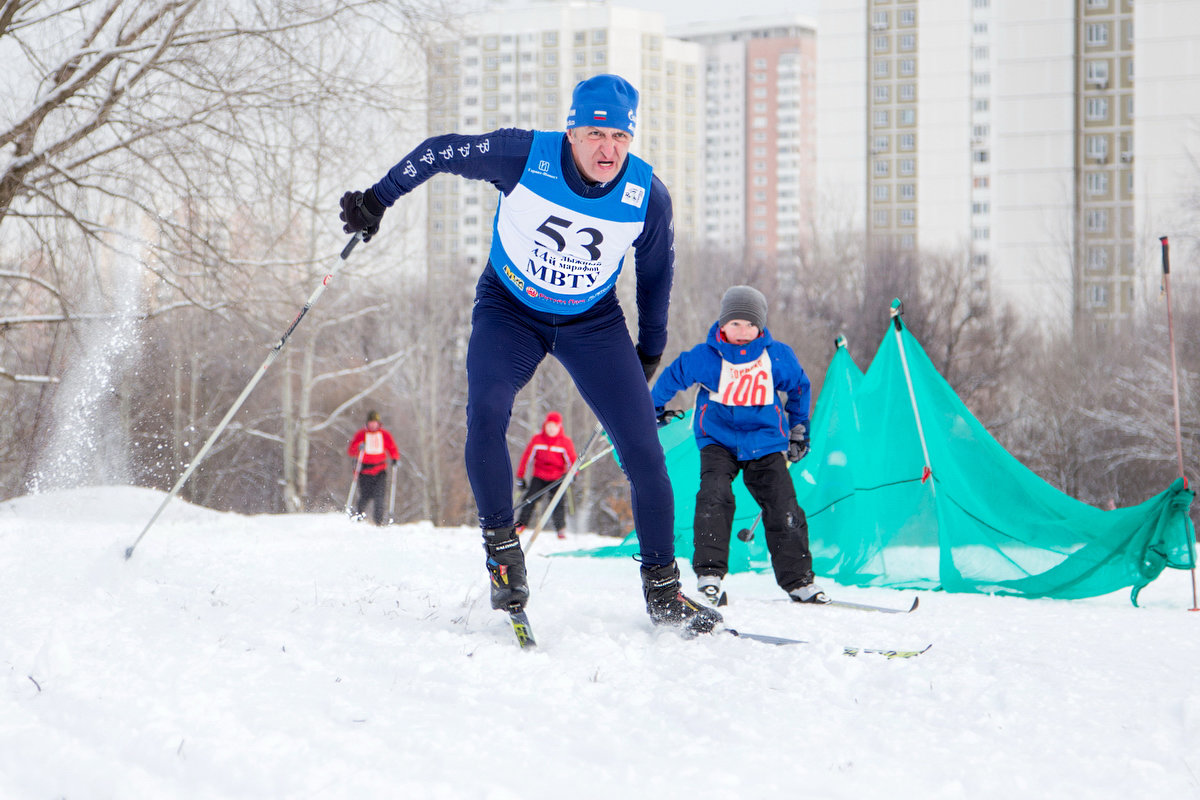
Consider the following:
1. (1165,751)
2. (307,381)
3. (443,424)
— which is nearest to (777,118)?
(443,424)

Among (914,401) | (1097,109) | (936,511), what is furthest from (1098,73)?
(936,511)

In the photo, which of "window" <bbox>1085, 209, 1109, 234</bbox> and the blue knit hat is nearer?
the blue knit hat

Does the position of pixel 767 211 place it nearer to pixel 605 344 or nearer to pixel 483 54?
pixel 483 54

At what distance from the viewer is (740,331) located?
16.0ft

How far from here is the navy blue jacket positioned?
9.83 ft

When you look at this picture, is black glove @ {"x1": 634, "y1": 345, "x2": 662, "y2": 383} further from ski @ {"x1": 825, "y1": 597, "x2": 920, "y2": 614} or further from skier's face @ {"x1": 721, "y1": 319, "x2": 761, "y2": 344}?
ski @ {"x1": 825, "y1": 597, "x2": 920, "y2": 614}

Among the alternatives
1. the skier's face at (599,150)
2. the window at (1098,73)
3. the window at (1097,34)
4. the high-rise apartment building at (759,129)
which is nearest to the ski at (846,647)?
the skier's face at (599,150)

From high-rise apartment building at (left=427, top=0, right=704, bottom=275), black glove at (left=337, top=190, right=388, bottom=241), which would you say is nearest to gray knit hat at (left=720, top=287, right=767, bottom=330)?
black glove at (left=337, top=190, right=388, bottom=241)

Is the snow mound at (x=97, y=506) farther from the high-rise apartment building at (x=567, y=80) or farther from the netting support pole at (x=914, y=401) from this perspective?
the high-rise apartment building at (x=567, y=80)

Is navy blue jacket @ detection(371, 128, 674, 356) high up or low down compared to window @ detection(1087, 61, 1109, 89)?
down

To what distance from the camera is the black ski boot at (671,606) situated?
3.07 meters

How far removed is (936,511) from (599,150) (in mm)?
3819

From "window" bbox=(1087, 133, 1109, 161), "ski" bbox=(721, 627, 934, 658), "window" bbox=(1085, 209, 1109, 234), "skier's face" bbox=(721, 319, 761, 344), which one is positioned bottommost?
"ski" bbox=(721, 627, 934, 658)

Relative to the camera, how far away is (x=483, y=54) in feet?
158
